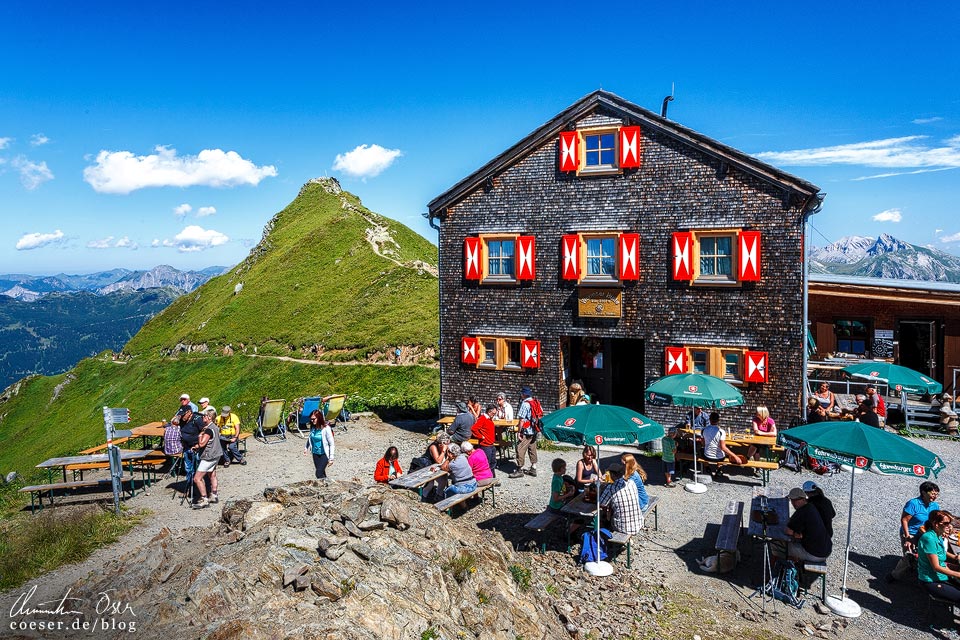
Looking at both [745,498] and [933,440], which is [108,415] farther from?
[933,440]

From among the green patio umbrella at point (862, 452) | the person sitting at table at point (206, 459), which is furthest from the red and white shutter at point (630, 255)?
the person sitting at table at point (206, 459)

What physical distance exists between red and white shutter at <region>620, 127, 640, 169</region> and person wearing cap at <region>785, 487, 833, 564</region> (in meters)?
11.2

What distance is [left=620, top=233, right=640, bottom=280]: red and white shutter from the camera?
1747cm

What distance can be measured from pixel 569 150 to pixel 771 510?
38.7 ft

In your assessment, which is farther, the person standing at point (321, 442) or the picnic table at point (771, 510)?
the person standing at point (321, 442)

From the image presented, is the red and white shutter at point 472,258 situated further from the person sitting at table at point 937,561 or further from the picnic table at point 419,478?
the person sitting at table at point 937,561

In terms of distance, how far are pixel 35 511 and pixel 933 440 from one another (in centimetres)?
2201

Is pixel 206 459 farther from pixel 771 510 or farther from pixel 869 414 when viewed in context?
pixel 869 414

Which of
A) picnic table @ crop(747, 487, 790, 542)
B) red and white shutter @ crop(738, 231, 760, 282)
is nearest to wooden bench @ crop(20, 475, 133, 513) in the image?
picnic table @ crop(747, 487, 790, 542)

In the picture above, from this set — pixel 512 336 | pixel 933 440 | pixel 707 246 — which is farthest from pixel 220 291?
pixel 933 440

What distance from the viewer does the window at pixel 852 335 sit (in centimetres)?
2175

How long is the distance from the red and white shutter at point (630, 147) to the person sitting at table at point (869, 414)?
875 centimetres

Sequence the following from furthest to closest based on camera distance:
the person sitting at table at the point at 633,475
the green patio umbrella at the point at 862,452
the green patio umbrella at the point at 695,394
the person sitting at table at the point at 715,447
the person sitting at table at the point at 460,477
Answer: the person sitting at table at the point at 715,447 → the green patio umbrella at the point at 695,394 → the person sitting at table at the point at 460,477 → the person sitting at table at the point at 633,475 → the green patio umbrella at the point at 862,452

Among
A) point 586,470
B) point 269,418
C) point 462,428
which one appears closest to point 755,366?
point 586,470
